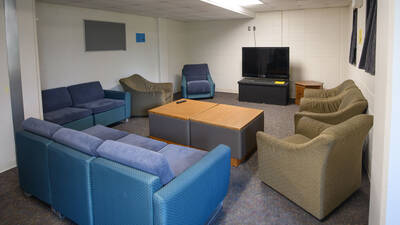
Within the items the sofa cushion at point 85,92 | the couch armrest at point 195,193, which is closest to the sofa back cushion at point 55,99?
the sofa cushion at point 85,92

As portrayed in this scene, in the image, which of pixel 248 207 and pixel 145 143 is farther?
pixel 145 143

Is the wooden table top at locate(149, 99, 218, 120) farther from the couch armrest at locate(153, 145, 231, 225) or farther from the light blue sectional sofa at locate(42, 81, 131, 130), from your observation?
the couch armrest at locate(153, 145, 231, 225)

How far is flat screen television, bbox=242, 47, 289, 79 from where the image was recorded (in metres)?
7.07

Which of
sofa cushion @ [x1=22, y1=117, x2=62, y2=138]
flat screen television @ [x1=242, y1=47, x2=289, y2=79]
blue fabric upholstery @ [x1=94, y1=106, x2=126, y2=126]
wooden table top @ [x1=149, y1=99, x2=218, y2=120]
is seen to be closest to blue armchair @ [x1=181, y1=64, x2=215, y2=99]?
flat screen television @ [x1=242, y1=47, x2=289, y2=79]

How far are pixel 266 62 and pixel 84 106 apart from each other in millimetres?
4495

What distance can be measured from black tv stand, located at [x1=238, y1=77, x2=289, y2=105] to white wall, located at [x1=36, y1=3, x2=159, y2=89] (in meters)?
2.66

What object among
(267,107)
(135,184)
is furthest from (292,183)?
(267,107)

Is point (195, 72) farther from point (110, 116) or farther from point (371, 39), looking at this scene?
point (371, 39)

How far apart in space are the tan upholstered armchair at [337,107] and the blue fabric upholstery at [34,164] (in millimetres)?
3084

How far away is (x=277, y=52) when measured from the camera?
7105mm

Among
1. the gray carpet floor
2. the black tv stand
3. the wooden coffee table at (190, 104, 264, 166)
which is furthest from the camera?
the black tv stand

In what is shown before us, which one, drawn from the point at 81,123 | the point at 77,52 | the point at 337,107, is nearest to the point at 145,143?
the point at 81,123

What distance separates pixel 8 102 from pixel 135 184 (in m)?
2.60

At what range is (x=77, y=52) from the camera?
548cm
